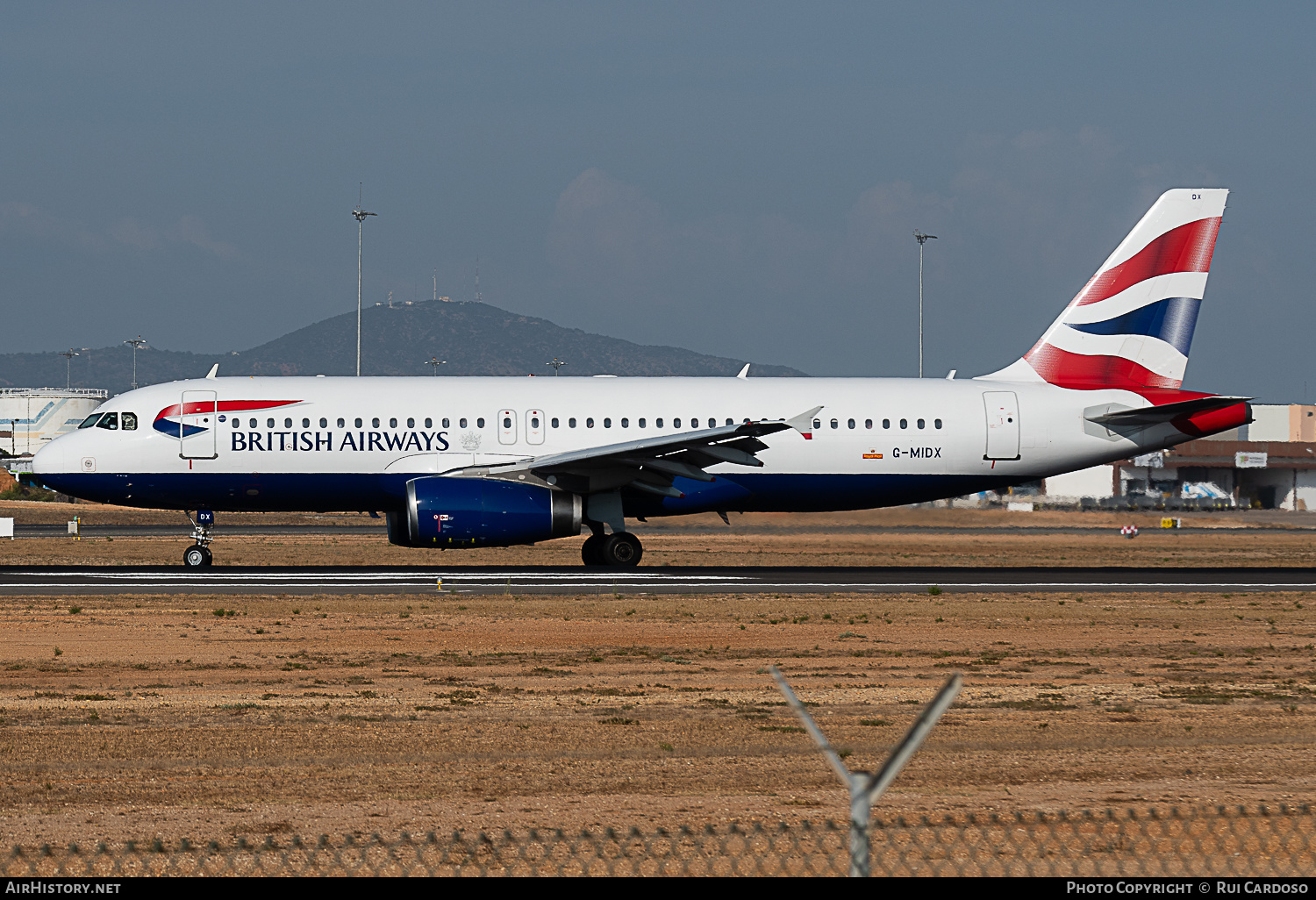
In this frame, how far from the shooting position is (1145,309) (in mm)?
34656

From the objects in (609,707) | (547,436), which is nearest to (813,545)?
(547,436)

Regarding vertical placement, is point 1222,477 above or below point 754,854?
above

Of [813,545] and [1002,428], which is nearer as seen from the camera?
[1002,428]

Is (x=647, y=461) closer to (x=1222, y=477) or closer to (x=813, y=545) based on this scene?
(x=813, y=545)

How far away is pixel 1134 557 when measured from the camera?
42812 mm

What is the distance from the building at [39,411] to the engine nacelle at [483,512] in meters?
118

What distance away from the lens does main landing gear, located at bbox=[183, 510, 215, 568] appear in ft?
103

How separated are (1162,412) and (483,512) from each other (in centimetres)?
1603

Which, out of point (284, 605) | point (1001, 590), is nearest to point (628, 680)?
point (284, 605)

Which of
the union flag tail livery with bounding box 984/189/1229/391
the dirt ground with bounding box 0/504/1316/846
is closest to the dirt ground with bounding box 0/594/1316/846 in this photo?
the dirt ground with bounding box 0/504/1316/846

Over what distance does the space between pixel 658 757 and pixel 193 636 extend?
9872mm

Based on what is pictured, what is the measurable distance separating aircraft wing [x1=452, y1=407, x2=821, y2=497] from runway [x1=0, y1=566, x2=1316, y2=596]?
2.00m

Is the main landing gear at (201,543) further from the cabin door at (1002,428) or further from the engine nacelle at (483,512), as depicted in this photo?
the cabin door at (1002,428)
